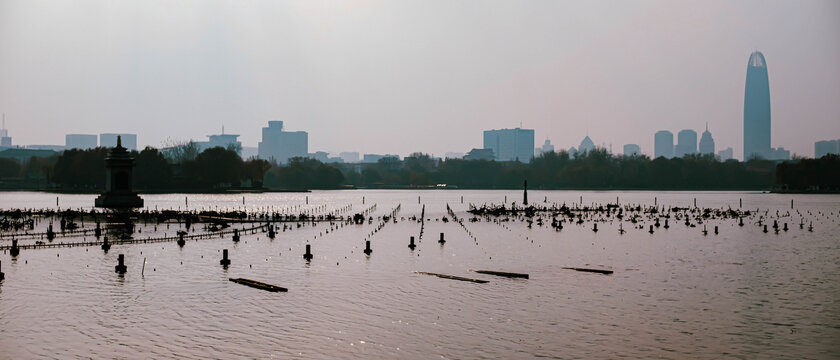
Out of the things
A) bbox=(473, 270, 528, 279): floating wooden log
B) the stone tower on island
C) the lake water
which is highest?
the stone tower on island

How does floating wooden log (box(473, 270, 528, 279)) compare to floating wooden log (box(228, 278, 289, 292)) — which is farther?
floating wooden log (box(473, 270, 528, 279))

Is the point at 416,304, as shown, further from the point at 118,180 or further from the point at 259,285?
the point at 118,180

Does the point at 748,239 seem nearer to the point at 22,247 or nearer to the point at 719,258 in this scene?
the point at 719,258

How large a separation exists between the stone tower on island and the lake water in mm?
45372

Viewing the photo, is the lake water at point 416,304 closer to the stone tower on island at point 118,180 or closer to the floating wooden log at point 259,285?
the floating wooden log at point 259,285

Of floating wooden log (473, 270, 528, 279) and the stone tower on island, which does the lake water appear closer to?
floating wooden log (473, 270, 528, 279)

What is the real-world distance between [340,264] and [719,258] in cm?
3595

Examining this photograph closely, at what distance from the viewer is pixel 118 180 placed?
12781 cm

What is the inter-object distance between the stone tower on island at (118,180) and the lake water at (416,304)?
149ft

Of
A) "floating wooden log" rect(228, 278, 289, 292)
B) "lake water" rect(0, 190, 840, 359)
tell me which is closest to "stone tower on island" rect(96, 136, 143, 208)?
"lake water" rect(0, 190, 840, 359)

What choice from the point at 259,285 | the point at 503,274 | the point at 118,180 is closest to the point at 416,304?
the point at 259,285

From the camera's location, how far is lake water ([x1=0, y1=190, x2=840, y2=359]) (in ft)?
119

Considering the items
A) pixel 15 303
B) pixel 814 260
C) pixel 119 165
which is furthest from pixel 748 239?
pixel 119 165

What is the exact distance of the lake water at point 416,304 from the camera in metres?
36.3
